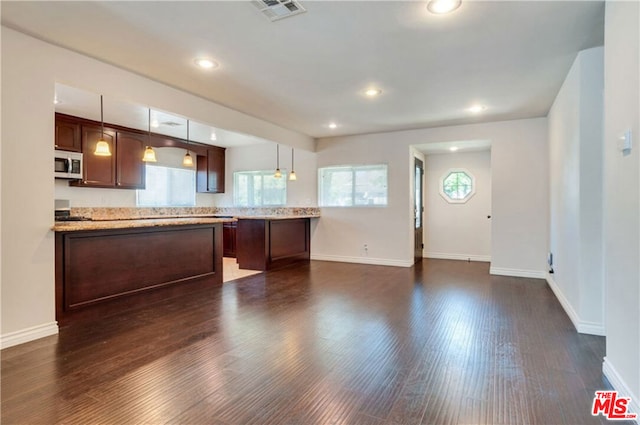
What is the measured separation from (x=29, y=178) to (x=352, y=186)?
17.4 feet

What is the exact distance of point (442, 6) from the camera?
2.42m

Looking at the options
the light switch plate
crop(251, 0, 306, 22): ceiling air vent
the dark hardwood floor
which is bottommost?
the dark hardwood floor

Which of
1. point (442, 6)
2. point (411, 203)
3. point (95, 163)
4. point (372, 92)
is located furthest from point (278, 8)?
point (95, 163)

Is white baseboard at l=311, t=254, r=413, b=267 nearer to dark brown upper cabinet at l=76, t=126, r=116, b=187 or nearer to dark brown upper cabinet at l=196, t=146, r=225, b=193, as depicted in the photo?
dark brown upper cabinet at l=196, t=146, r=225, b=193

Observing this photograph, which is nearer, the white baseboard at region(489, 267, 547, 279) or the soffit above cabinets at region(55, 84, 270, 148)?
the soffit above cabinets at region(55, 84, 270, 148)

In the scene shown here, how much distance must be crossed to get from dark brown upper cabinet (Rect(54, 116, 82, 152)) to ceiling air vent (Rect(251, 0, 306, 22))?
475 cm

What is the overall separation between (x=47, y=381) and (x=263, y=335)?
1529mm

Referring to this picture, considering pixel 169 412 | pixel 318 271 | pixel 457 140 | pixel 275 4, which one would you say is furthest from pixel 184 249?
pixel 457 140

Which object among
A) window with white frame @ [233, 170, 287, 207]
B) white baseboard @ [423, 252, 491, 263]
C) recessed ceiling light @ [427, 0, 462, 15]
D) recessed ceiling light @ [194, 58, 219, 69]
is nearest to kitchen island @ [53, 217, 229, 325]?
recessed ceiling light @ [194, 58, 219, 69]

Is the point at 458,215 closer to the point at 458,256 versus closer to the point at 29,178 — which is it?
the point at 458,256

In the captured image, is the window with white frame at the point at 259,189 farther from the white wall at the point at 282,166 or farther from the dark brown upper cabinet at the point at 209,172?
the dark brown upper cabinet at the point at 209,172

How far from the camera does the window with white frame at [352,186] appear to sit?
6.84 m

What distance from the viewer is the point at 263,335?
305 centimetres

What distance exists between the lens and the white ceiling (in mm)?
2502
